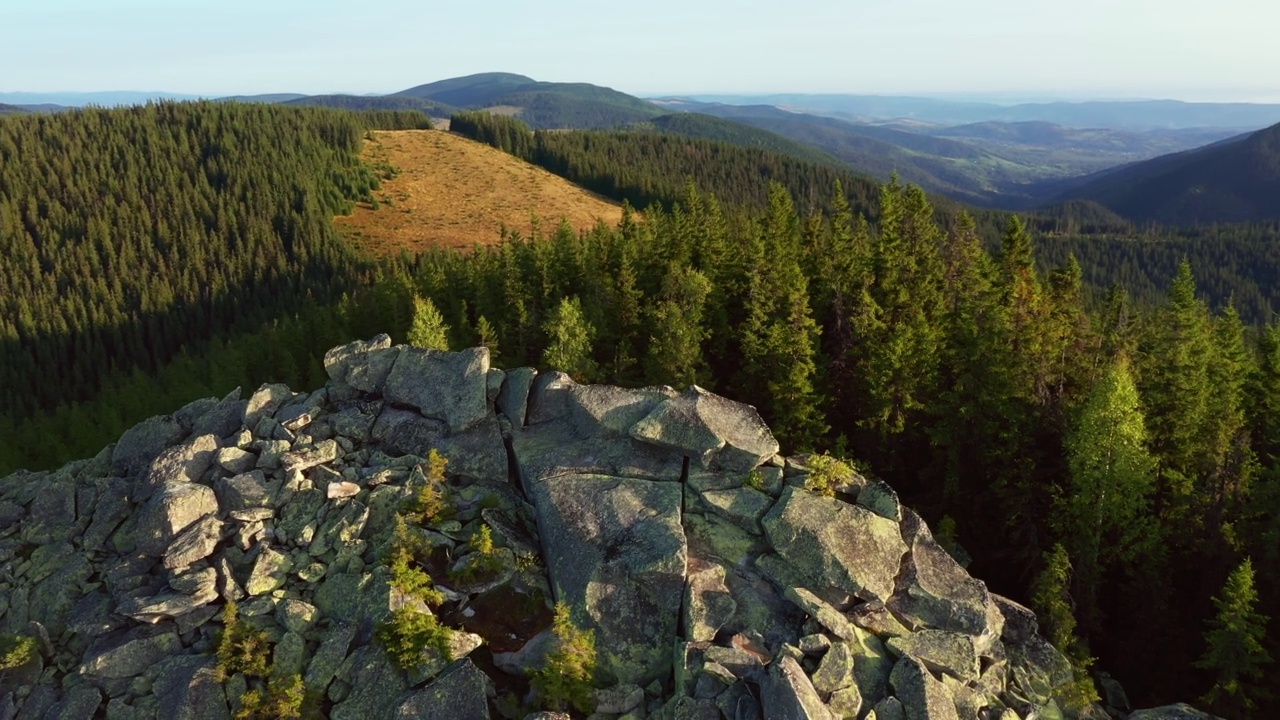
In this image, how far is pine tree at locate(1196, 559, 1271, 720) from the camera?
26.0 meters

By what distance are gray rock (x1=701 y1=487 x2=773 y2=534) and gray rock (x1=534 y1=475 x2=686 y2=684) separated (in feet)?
5.18

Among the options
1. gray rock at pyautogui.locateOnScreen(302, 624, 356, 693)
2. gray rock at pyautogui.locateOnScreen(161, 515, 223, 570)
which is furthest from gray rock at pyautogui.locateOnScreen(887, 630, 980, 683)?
gray rock at pyautogui.locateOnScreen(161, 515, 223, 570)

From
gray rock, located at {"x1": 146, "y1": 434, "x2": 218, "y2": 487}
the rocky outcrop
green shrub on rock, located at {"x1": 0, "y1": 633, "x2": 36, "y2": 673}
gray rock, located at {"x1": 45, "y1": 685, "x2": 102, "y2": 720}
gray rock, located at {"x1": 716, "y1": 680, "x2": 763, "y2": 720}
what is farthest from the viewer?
gray rock, located at {"x1": 146, "y1": 434, "x2": 218, "y2": 487}

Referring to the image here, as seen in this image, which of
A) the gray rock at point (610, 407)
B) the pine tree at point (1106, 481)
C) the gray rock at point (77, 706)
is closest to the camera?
the gray rock at point (77, 706)

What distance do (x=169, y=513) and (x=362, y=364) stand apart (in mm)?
10663

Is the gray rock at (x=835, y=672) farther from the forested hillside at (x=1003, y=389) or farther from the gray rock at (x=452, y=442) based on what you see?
the gray rock at (x=452, y=442)

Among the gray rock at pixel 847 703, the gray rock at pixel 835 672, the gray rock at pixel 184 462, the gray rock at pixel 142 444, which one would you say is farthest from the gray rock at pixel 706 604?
the gray rock at pixel 142 444

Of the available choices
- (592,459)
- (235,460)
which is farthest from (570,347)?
(235,460)

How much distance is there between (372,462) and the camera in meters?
30.0

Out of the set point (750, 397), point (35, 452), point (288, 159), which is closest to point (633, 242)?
point (750, 397)

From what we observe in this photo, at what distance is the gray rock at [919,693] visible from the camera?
20.9 m

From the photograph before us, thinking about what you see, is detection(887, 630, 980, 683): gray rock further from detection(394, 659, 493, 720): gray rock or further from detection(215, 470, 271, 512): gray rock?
detection(215, 470, 271, 512): gray rock

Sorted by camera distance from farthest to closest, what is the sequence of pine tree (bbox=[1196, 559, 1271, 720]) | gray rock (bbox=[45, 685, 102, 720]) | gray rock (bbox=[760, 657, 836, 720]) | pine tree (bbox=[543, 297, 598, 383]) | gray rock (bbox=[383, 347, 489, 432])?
pine tree (bbox=[543, 297, 598, 383]), gray rock (bbox=[383, 347, 489, 432]), pine tree (bbox=[1196, 559, 1271, 720]), gray rock (bbox=[45, 685, 102, 720]), gray rock (bbox=[760, 657, 836, 720])

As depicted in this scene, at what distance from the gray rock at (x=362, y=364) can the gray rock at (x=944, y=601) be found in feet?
83.1
